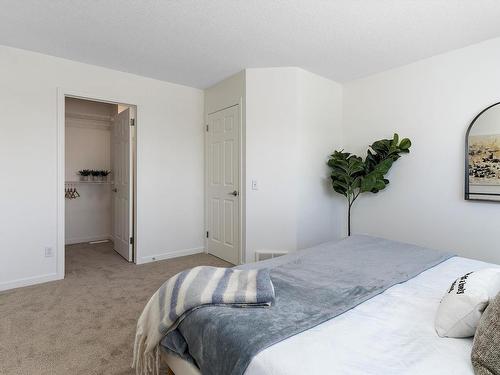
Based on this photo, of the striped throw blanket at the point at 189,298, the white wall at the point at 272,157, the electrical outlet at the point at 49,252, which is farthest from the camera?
the white wall at the point at 272,157

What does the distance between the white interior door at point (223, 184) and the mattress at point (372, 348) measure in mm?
2457

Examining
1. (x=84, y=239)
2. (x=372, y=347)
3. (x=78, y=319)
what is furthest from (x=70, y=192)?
(x=372, y=347)

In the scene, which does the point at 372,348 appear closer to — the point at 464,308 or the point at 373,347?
the point at 373,347

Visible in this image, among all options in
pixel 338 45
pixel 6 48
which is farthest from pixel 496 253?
pixel 6 48

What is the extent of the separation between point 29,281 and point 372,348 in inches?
133

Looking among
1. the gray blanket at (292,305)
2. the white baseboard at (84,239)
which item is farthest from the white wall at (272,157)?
the white baseboard at (84,239)

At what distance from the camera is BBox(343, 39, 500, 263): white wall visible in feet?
8.73

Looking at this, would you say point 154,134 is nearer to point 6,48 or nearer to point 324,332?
point 6,48

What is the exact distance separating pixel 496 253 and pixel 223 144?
3.12 m

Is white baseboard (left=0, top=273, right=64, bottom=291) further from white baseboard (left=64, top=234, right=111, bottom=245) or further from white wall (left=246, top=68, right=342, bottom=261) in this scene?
white wall (left=246, top=68, right=342, bottom=261)

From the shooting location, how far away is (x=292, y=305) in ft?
3.89

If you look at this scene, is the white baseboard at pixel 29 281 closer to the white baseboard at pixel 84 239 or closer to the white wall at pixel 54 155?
the white wall at pixel 54 155

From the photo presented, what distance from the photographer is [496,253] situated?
2.58 m

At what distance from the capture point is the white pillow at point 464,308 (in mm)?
958
